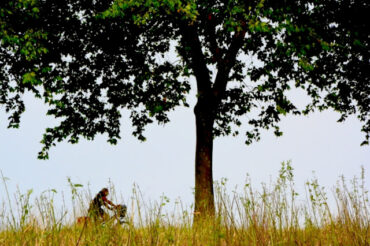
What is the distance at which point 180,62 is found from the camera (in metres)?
14.0

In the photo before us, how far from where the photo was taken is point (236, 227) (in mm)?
4832

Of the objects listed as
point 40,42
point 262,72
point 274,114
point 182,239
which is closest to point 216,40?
point 262,72

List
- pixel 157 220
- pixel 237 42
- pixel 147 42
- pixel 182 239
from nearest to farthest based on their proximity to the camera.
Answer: pixel 157 220
pixel 182 239
pixel 237 42
pixel 147 42

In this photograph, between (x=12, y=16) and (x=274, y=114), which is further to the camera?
(x=274, y=114)

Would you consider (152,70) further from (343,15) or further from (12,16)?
(343,15)

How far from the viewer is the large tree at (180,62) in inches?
388

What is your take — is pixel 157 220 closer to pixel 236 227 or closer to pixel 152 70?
pixel 236 227

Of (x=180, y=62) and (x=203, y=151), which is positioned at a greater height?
(x=180, y=62)

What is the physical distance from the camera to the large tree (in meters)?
9.86

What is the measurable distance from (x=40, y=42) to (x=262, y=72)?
7418mm

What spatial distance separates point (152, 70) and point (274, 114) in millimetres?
4868

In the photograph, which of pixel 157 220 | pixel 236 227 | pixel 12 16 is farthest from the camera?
pixel 12 16

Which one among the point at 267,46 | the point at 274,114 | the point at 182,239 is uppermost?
the point at 267,46

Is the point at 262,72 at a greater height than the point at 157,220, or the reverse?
the point at 262,72
